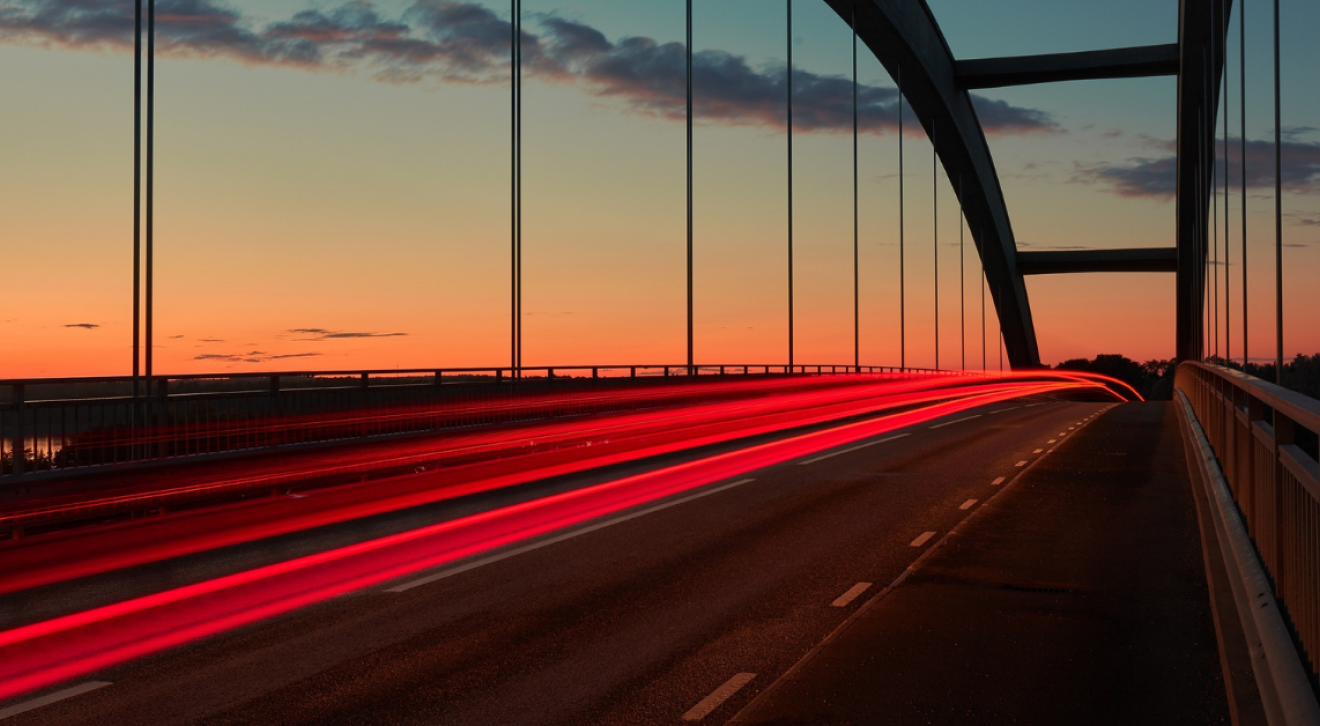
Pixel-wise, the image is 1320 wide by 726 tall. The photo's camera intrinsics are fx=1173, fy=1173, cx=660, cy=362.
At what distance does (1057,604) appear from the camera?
8.83 m

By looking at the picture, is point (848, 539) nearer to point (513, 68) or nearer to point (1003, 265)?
point (513, 68)

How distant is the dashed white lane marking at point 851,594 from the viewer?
882cm

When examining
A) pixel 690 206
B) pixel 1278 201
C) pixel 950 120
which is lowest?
pixel 1278 201

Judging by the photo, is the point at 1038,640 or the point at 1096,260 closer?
the point at 1038,640

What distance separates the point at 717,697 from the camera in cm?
636

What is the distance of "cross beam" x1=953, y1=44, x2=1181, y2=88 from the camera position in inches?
2250

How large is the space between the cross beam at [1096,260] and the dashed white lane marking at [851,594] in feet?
242

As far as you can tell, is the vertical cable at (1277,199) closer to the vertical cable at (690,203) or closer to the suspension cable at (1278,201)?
the suspension cable at (1278,201)

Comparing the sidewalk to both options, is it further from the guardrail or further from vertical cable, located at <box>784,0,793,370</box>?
vertical cable, located at <box>784,0,793,370</box>

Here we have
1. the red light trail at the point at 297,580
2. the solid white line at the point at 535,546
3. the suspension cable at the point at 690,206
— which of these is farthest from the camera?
the suspension cable at the point at 690,206

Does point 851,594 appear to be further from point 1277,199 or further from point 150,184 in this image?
point 150,184

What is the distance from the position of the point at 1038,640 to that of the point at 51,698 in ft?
19.5

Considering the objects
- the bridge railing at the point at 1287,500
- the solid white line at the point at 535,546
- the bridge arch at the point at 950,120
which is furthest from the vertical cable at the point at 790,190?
the bridge railing at the point at 1287,500

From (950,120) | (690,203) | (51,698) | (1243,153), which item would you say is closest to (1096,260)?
(950,120)
